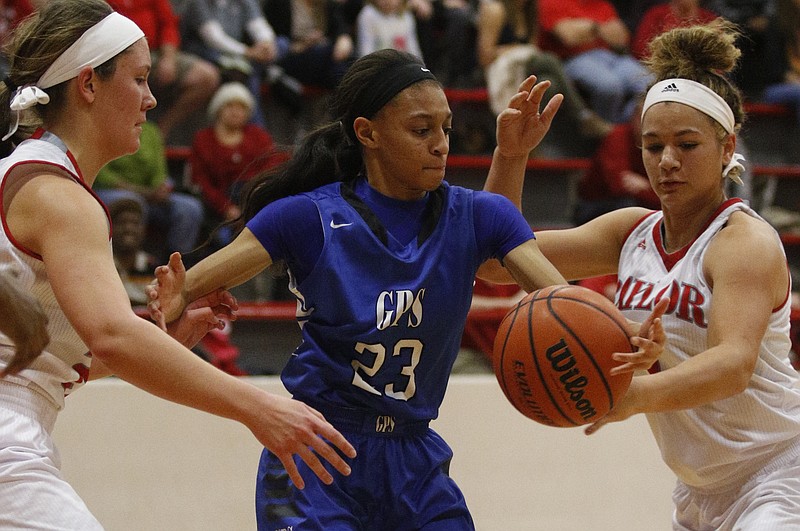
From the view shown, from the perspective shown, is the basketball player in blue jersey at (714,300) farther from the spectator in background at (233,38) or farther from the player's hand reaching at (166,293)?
the spectator in background at (233,38)

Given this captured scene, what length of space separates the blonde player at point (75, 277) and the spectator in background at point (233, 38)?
15.0 feet

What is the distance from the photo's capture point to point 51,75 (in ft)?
8.42

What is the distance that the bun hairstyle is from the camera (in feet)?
10.2

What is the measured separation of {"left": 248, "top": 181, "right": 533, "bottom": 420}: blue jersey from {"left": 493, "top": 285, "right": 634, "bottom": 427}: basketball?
8.9 inches

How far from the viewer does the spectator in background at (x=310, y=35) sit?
775 centimetres

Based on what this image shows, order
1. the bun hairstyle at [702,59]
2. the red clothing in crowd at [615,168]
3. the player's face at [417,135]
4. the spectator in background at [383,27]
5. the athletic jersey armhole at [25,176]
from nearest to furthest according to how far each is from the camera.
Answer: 1. the athletic jersey armhole at [25,176]
2. the player's face at [417,135]
3. the bun hairstyle at [702,59]
4. the red clothing in crowd at [615,168]
5. the spectator in background at [383,27]

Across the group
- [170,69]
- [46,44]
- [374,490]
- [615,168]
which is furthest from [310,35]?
[374,490]

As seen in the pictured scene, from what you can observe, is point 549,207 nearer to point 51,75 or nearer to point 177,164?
point 177,164

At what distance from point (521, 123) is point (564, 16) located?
16.9 ft

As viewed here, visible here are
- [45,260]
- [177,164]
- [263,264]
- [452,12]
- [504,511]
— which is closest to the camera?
A: [45,260]

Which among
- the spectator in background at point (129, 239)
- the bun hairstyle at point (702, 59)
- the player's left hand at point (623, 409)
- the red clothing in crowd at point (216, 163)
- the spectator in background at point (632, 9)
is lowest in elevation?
the spectator in background at point (129, 239)

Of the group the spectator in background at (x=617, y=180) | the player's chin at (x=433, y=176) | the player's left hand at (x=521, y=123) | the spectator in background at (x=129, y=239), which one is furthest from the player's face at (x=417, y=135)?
the spectator in background at (x=617, y=180)

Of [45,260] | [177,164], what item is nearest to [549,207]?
[177,164]

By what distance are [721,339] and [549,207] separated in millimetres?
5187
